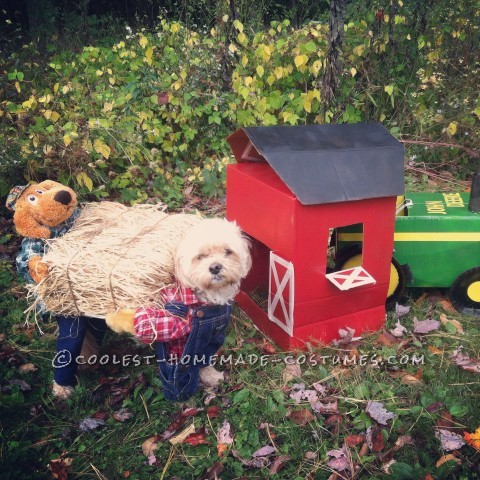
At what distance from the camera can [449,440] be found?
7.77ft

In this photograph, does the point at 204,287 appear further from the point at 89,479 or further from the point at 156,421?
the point at 89,479

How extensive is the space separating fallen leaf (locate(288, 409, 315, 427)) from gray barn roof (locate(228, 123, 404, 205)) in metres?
1.08

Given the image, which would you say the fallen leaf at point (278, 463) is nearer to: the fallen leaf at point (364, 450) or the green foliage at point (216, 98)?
the fallen leaf at point (364, 450)

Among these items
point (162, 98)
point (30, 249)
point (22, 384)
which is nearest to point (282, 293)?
point (30, 249)

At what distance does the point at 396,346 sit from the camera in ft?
10.1

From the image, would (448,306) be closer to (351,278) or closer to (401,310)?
(401,310)

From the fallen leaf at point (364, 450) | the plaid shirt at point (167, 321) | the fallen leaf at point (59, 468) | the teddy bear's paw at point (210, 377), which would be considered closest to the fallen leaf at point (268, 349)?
the teddy bear's paw at point (210, 377)

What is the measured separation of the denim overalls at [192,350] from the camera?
8.17 ft

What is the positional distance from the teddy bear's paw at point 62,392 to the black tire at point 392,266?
1.81 meters

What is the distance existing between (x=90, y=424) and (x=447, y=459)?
5.73 feet

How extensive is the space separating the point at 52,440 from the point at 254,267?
173 cm

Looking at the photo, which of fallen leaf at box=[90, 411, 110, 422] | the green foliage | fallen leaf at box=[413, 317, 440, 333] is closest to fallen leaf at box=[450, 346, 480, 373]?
A: fallen leaf at box=[413, 317, 440, 333]

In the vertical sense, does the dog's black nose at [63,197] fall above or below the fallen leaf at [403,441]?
above

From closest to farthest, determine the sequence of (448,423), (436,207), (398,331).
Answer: (448,423) < (398,331) < (436,207)
